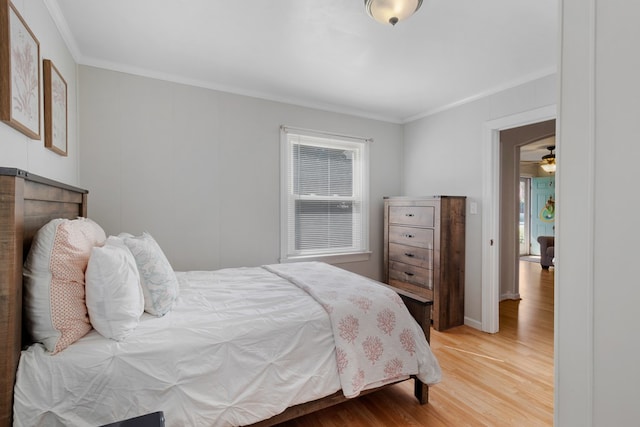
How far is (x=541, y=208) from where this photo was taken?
308 inches

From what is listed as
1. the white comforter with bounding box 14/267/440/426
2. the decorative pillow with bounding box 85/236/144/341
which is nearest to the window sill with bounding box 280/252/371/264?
the white comforter with bounding box 14/267/440/426

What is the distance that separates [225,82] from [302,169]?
1200mm

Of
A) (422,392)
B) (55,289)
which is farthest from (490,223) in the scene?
(55,289)

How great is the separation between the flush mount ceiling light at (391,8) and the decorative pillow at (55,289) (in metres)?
1.84

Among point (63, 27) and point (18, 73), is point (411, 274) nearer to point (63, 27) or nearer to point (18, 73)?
point (18, 73)

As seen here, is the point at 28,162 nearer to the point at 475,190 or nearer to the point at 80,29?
the point at 80,29

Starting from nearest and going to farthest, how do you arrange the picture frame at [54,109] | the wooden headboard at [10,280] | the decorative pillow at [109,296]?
1. the wooden headboard at [10,280]
2. the decorative pillow at [109,296]
3. the picture frame at [54,109]

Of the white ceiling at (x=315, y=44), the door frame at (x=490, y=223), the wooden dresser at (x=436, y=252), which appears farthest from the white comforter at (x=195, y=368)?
the door frame at (x=490, y=223)

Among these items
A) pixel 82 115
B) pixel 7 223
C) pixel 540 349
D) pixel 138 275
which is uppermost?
pixel 82 115

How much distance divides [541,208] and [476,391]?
746cm

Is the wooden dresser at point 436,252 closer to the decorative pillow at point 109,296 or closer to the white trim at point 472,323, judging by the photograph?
the white trim at point 472,323

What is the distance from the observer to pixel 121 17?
1977mm

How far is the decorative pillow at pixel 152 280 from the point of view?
5.15 feet

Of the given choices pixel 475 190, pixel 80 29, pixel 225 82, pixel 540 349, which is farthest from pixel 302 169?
pixel 540 349
